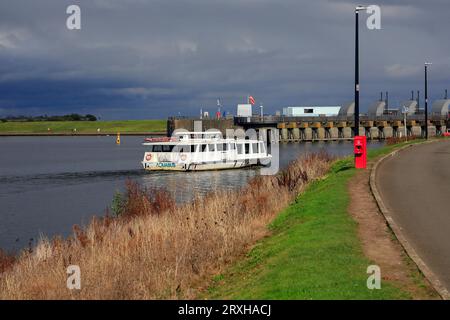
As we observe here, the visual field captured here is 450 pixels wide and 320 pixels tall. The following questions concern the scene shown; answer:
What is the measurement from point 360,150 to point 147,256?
48.5 ft

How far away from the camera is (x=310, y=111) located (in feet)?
502

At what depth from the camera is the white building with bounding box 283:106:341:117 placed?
491ft

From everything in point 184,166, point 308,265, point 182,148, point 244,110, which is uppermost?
point 244,110

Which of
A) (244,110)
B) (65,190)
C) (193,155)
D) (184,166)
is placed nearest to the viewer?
(65,190)

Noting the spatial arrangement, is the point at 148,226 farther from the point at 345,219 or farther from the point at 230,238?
the point at 345,219

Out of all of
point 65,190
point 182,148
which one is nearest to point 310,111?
point 182,148

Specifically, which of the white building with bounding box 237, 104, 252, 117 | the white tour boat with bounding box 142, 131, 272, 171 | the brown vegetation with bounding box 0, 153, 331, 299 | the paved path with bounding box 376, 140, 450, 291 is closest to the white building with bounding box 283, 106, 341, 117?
the white building with bounding box 237, 104, 252, 117

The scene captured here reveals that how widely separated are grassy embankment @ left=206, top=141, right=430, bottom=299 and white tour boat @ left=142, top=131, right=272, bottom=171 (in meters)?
43.0

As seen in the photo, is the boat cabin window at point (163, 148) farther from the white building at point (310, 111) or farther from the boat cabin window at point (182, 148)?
the white building at point (310, 111)

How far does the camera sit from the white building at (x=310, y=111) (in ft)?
491

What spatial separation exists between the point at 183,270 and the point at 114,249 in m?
3.44

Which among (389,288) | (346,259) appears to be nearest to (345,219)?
(346,259)

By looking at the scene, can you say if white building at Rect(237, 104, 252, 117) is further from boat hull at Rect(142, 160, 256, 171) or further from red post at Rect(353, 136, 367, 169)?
→ red post at Rect(353, 136, 367, 169)

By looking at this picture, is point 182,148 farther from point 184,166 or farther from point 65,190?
point 65,190
